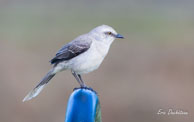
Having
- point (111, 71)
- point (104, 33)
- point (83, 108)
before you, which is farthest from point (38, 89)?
point (111, 71)

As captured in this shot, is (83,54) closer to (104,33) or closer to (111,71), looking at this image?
(104,33)

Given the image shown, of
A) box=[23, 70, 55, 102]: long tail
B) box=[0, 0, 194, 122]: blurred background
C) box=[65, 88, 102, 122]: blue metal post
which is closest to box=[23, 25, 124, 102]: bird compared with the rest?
box=[23, 70, 55, 102]: long tail

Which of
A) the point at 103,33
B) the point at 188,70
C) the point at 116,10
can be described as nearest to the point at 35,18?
the point at 116,10

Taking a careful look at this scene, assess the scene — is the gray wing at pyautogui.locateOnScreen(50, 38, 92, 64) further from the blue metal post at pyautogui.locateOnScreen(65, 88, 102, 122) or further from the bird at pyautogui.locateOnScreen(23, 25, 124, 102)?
the blue metal post at pyautogui.locateOnScreen(65, 88, 102, 122)

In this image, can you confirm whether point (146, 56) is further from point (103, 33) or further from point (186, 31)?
point (103, 33)

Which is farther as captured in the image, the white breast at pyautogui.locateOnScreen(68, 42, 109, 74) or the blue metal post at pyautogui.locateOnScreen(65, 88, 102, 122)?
the white breast at pyautogui.locateOnScreen(68, 42, 109, 74)

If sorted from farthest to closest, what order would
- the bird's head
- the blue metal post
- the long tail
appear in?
the bird's head → the long tail → the blue metal post

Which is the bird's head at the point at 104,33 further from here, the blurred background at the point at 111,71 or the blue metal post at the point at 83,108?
the blurred background at the point at 111,71
